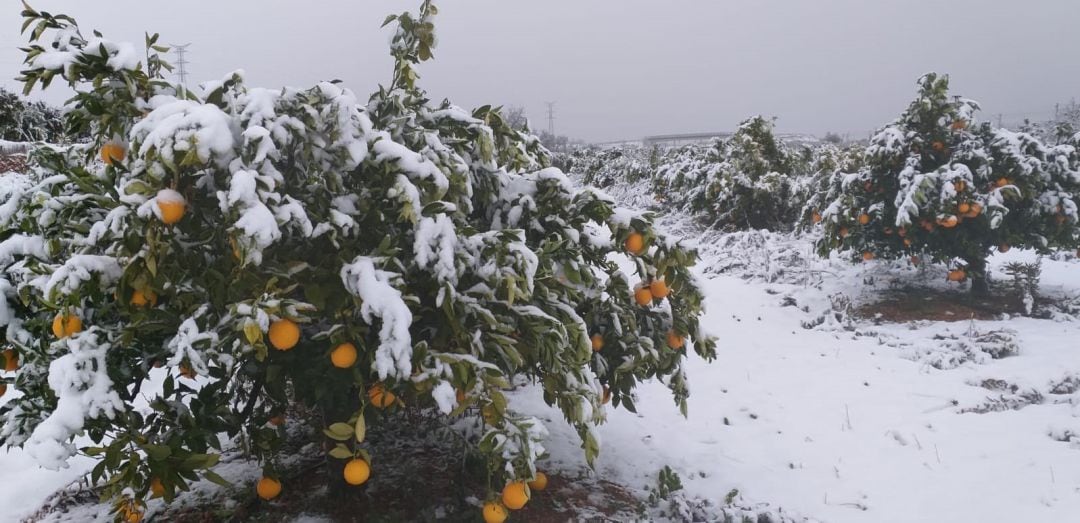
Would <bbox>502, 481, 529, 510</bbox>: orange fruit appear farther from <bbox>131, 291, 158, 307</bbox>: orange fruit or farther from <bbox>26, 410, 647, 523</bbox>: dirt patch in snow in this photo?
<bbox>131, 291, 158, 307</bbox>: orange fruit

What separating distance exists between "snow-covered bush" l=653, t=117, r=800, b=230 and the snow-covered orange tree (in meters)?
8.55

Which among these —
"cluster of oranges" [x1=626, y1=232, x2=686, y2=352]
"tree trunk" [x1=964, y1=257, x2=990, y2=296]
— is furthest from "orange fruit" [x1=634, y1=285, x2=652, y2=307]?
"tree trunk" [x1=964, y1=257, x2=990, y2=296]

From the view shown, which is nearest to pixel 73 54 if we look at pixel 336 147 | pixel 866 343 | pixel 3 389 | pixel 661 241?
pixel 336 147

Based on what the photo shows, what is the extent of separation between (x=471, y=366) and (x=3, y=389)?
1.73 m

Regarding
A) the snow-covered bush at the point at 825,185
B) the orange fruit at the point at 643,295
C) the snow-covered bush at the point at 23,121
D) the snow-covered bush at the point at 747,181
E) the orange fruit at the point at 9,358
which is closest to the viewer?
the orange fruit at the point at 9,358

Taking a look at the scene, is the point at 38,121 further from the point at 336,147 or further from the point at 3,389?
the point at 336,147

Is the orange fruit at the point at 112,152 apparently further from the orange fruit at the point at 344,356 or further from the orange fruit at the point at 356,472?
the orange fruit at the point at 356,472

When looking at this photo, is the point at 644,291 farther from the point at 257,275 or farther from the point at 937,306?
the point at 937,306

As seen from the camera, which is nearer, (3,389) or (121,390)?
(121,390)

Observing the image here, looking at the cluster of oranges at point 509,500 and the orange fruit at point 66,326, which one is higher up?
the orange fruit at point 66,326

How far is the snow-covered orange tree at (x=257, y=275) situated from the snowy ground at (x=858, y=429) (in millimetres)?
1380

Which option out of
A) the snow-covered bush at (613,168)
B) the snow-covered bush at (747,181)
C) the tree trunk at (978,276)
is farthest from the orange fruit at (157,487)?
the snow-covered bush at (613,168)

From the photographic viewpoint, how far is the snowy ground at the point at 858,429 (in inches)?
117

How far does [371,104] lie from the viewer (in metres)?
2.36
